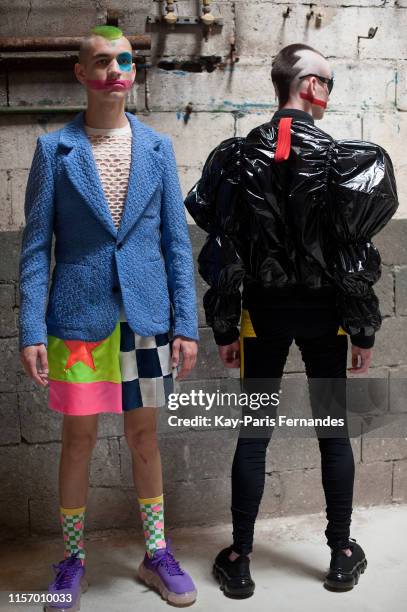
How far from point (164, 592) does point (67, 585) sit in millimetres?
282

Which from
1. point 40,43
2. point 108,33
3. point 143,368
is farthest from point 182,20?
point 143,368

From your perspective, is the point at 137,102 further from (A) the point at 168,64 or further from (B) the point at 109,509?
(B) the point at 109,509

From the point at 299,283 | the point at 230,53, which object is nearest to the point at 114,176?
the point at 299,283

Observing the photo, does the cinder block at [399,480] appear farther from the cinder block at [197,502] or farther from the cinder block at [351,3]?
the cinder block at [351,3]

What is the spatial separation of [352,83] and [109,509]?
5.80ft

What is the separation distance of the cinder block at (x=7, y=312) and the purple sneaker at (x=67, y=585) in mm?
788

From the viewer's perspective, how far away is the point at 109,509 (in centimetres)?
264

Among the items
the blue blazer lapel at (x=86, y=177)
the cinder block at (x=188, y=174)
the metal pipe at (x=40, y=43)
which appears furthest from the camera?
the cinder block at (x=188, y=174)

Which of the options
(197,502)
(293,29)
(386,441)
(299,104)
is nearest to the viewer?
(299,104)

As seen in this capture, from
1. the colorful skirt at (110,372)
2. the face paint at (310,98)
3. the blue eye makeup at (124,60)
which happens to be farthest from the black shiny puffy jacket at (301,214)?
the blue eye makeup at (124,60)

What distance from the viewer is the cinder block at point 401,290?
2715 millimetres

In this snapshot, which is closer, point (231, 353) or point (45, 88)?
point (231, 353)

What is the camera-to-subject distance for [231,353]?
2.17m

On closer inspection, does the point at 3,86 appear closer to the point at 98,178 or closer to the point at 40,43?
the point at 40,43
